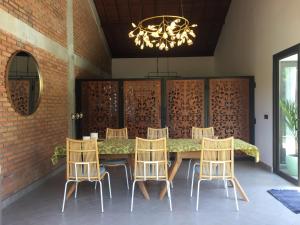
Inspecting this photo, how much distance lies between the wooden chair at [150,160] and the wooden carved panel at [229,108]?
348 cm

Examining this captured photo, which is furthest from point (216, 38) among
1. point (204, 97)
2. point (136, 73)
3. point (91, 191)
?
point (91, 191)

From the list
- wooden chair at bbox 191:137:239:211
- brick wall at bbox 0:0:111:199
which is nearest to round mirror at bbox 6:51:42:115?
brick wall at bbox 0:0:111:199

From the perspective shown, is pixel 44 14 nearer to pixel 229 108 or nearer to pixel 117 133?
pixel 117 133

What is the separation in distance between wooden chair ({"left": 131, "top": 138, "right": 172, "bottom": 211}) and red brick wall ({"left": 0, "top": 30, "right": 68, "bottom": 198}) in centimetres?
165

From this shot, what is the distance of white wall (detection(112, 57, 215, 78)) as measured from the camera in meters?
11.9

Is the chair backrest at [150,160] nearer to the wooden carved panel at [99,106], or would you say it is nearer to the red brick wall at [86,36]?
the wooden carved panel at [99,106]

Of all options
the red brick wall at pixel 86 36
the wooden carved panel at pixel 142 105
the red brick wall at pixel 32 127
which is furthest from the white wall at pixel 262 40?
the red brick wall at pixel 32 127

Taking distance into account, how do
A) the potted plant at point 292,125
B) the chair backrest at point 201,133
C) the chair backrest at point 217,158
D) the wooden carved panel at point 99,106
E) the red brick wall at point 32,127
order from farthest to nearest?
the wooden carved panel at point 99,106
the chair backrest at point 201,133
the potted plant at point 292,125
the red brick wall at point 32,127
the chair backrest at point 217,158

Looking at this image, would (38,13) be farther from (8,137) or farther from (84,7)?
(84,7)

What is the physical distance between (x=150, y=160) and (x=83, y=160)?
816mm

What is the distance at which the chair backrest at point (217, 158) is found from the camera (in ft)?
12.5

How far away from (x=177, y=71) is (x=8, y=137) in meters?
8.45

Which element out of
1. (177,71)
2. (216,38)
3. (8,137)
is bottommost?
(8,137)

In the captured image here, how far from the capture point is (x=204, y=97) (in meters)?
7.18
